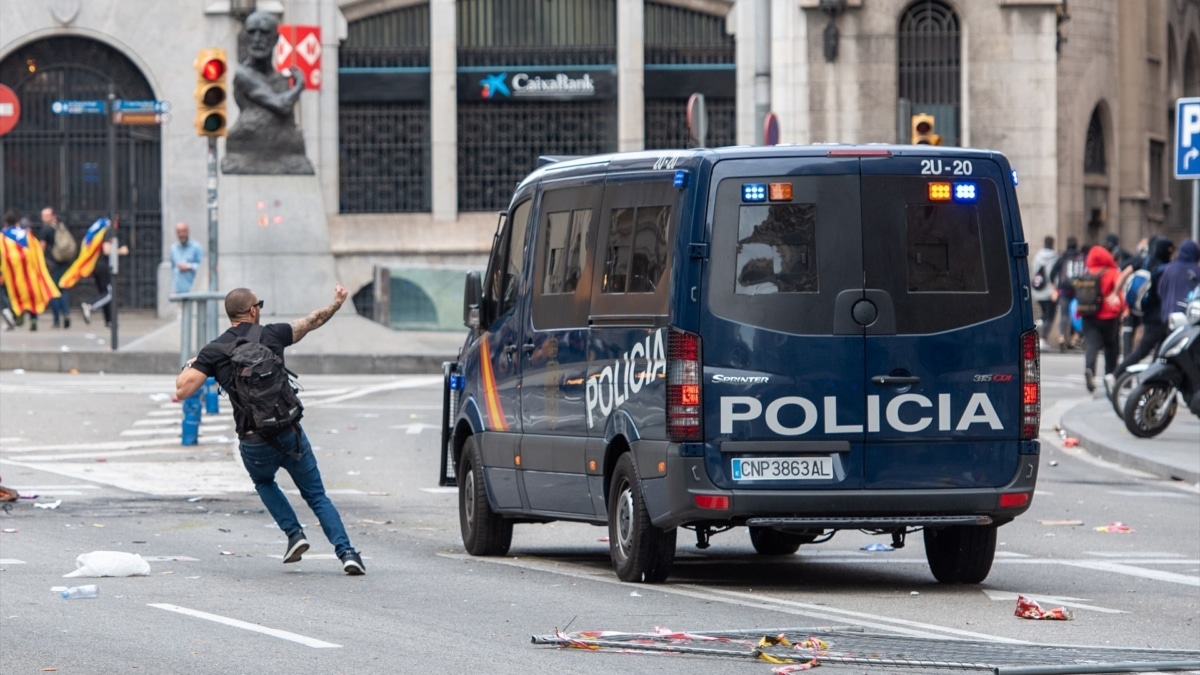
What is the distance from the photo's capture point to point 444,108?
40.2m

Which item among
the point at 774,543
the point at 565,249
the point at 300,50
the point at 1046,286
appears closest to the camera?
the point at 565,249

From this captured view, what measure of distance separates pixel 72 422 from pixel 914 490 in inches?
491

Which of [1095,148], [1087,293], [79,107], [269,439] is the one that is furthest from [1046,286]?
[269,439]

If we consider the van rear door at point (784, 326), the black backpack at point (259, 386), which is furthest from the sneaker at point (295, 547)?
the van rear door at point (784, 326)

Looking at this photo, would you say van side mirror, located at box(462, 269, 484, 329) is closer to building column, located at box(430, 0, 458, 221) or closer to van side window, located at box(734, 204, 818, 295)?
van side window, located at box(734, 204, 818, 295)

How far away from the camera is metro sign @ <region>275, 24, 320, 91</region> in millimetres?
39000

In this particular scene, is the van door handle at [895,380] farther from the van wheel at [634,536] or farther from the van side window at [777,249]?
the van wheel at [634,536]

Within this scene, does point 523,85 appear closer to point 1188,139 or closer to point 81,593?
point 1188,139

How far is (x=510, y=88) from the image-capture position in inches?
1585

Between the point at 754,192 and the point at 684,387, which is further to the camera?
the point at 754,192

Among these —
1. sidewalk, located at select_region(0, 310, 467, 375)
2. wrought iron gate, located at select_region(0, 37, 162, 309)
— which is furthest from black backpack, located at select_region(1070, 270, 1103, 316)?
wrought iron gate, located at select_region(0, 37, 162, 309)

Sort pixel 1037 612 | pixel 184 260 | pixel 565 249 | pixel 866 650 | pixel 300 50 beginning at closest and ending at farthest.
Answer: pixel 866 650 < pixel 1037 612 < pixel 565 249 < pixel 184 260 < pixel 300 50

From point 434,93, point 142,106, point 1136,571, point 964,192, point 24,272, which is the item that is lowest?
point 1136,571

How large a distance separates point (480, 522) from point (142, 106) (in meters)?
27.3
